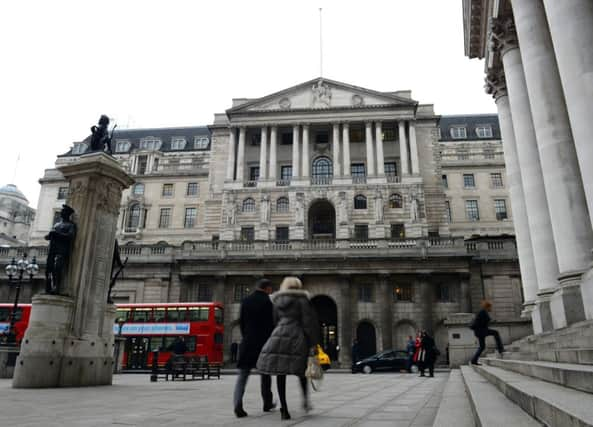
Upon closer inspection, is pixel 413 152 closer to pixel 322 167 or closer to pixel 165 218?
pixel 322 167

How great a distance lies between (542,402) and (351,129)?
47958 mm

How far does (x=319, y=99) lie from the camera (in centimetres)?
4988

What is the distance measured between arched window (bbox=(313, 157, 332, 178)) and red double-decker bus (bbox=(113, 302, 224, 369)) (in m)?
23.9

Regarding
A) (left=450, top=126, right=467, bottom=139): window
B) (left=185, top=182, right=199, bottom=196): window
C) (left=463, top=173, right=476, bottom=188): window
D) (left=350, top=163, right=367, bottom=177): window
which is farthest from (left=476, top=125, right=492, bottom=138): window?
(left=185, top=182, right=199, bottom=196): window

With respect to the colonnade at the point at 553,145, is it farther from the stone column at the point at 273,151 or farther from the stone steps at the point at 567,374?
the stone column at the point at 273,151

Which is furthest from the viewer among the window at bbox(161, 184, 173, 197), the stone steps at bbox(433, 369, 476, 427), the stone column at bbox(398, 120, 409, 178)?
the window at bbox(161, 184, 173, 197)

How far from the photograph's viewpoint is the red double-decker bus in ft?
89.9

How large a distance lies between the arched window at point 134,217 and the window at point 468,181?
138 feet

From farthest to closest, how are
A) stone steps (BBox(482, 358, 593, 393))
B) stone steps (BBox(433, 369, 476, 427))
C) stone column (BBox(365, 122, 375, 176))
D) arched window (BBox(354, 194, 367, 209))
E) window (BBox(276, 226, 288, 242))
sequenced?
stone column (BBox(365, 122, 375, 176)), arched window (BBox(354, 194, 367, 209)), window (BBox(276, 226, 288, 242)), stone steps (BBox(433, 369, 476, 427)), stone steps (BBox(482, 358, 593, 393))

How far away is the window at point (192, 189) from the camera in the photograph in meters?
56.9

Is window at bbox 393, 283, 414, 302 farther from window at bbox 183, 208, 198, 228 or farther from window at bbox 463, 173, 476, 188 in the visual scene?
window at bbox 183, 208, 198, 228

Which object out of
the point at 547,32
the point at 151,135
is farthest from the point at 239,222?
the point at 547,32

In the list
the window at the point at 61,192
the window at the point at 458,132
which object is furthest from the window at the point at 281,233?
the window at the point at 61,192

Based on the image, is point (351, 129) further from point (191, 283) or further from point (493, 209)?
point (191, 283)
